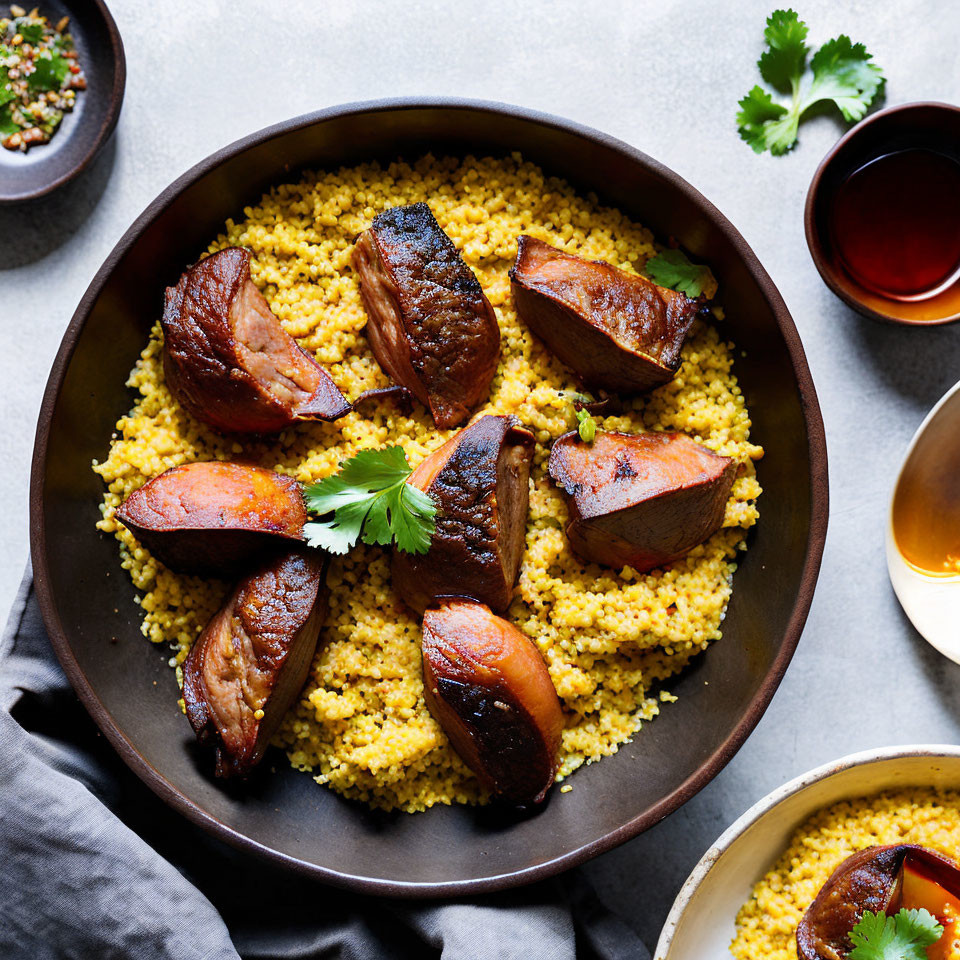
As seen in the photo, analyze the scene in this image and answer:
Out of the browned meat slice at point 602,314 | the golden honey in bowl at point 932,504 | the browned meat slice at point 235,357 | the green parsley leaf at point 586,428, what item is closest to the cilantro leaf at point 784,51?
the browned meat slice at point 602,314

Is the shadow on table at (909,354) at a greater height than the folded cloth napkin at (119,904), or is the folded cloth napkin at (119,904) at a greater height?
the shadow on table at (909,354)

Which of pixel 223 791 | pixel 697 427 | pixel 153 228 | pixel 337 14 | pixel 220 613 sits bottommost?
pixel 223 791

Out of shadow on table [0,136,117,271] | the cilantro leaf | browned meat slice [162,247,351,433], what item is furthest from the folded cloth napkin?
the cilantro leaf

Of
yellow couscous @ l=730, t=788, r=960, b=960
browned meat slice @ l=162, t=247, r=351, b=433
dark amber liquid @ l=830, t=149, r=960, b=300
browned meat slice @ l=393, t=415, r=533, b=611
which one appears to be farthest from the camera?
dark amber liquid @ l=830, t=149, r=960, b=300

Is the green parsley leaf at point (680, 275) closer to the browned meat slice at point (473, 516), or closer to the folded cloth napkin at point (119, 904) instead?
the browned meat slice at point (473, 516)

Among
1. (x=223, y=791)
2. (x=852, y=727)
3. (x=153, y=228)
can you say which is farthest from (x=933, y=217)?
(x=223, y=791)

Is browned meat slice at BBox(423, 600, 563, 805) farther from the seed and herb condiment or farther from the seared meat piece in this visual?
the seed and herb condiment

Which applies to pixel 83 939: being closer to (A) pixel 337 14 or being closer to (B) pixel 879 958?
(B) pixel 879 958
